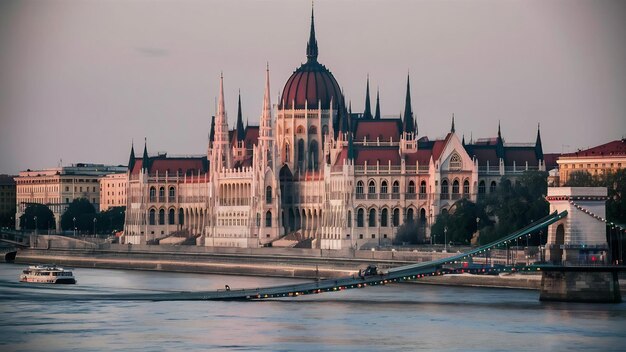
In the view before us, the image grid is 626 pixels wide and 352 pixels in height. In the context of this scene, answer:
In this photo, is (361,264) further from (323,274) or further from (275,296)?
(275,296)

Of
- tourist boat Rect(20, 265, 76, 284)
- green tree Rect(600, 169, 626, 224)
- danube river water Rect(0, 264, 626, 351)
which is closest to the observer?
danube river water Rect(0, 264, 626, 351)

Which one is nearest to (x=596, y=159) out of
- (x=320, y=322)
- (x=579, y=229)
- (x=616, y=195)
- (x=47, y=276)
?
(x=616, y=195)

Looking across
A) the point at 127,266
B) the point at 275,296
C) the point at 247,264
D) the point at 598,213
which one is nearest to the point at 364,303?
the point at 275,296

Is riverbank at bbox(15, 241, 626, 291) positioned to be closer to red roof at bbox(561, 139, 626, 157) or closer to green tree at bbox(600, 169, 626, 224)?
green tree at bbox(600, 169, 626, 224)

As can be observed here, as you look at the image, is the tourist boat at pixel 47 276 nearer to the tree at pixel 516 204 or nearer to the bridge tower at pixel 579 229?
the tree at pixel 516 204

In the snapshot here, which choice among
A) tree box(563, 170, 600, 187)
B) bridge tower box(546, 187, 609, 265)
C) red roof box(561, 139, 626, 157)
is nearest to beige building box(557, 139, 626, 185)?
red roof box(561, 139, 626, 157)

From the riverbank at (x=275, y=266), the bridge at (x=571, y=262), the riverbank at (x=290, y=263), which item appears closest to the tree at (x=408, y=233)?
the riverbank at (x=290, y=263)

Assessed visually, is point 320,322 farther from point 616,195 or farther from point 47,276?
point 47,276

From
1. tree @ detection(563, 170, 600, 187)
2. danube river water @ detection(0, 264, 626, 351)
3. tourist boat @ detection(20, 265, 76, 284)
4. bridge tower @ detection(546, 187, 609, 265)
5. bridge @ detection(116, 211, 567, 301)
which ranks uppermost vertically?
tree @ detection(563, 170, 600, 187)

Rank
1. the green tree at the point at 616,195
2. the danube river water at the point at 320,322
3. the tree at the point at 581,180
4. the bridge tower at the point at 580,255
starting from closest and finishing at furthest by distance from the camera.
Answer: the danube river water at the point at 320,322, the bridge tower at the point at 580,255, the green tree at the point at 616,195, the tree at the point at 581,180
